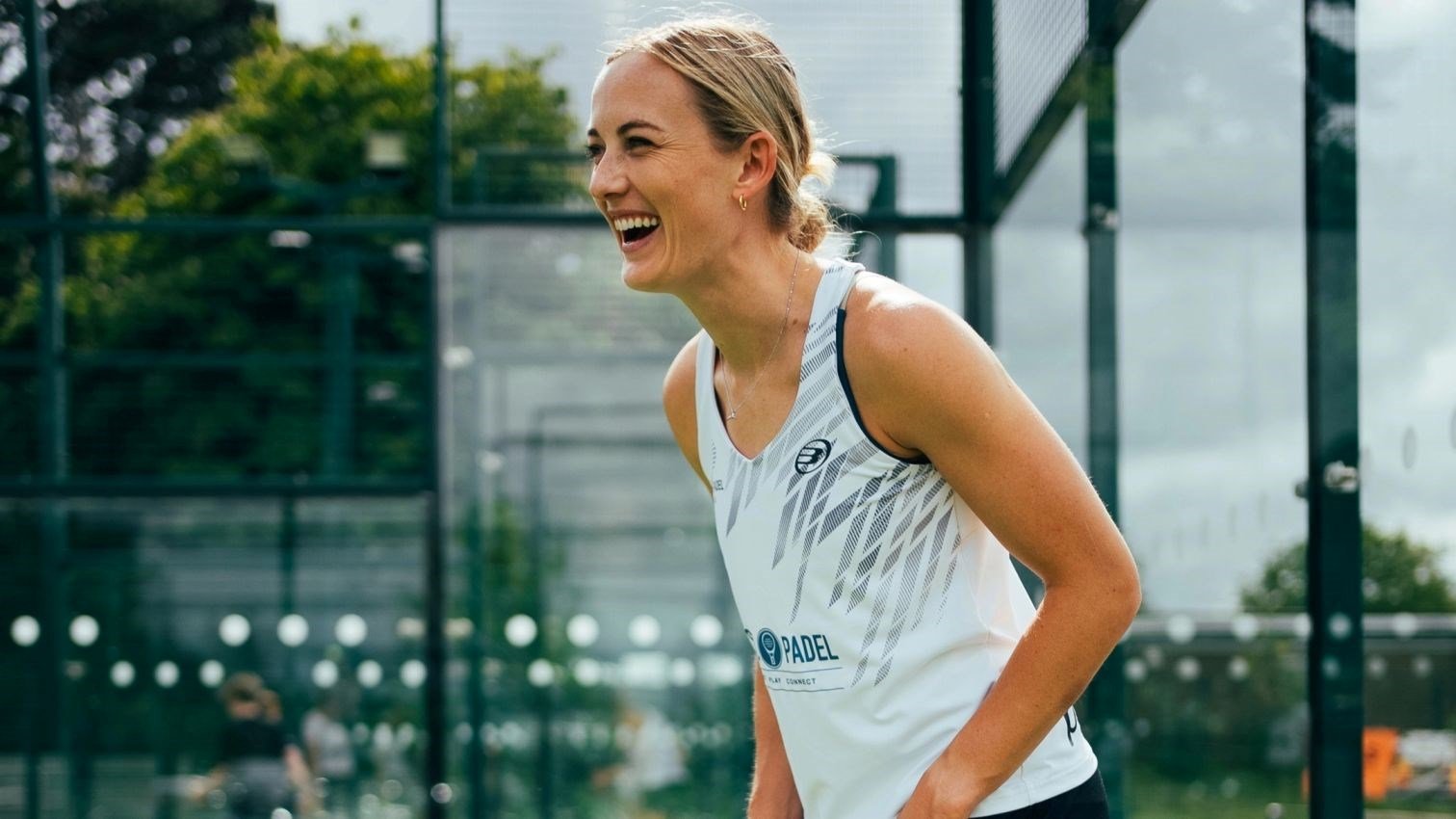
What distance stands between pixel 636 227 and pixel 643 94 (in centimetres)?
15

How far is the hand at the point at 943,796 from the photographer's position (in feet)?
5.48

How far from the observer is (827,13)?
5949 mm

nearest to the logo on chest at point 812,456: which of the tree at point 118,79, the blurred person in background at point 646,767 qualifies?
the blurred person in background at point 646,767

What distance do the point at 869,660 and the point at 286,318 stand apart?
15.4ft

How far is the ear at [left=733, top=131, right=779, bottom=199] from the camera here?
183cm

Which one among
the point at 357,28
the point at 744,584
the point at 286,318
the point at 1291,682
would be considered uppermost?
the point at 357,28

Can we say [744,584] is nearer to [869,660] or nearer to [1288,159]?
[869,660]

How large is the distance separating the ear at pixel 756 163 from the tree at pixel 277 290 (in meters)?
4.13

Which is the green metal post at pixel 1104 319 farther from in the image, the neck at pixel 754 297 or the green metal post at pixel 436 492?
the neck at pixel 754 297

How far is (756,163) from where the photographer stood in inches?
72.5

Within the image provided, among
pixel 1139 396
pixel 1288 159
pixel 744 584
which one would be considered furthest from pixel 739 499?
pixel 1139 396

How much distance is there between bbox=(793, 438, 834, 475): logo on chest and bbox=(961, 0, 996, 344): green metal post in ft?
12.6

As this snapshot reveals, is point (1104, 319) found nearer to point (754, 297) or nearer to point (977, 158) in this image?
point (977, 158)

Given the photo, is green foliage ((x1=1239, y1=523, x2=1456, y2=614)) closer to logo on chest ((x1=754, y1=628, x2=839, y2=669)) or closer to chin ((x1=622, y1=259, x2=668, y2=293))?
logo on chest ((x1=754, y1=628, x2=839, y2=669))
